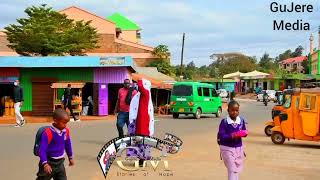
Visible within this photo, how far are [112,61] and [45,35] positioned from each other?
52.7ft

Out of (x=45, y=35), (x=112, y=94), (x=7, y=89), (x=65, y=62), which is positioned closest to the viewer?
(x=65, y=62)

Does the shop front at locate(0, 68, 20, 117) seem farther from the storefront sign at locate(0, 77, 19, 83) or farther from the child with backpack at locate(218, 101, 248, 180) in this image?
the child with backpack at locate(218, 101, 248, 180)

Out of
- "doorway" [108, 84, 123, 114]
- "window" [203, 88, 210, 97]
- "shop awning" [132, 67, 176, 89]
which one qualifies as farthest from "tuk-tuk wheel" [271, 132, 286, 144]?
"doorway" [108, 84, 123, 114]

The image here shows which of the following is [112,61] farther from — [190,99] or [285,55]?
[285,55]

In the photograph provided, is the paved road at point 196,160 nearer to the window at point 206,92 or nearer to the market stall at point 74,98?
the market stall at point 74,98

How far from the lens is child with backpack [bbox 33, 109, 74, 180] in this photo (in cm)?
634

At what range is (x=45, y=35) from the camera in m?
42.2

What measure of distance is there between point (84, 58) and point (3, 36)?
1324 inches

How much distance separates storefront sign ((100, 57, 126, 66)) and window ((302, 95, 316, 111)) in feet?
48.2

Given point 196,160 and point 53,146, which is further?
point 196,160

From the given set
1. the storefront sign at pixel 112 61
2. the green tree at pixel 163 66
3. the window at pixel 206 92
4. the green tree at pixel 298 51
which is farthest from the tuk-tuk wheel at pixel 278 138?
the green tree at pixel 298 51

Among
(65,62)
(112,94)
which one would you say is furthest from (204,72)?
(65,62)

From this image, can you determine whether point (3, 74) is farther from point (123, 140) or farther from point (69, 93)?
point (123, 140)

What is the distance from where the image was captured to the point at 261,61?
442 ft
